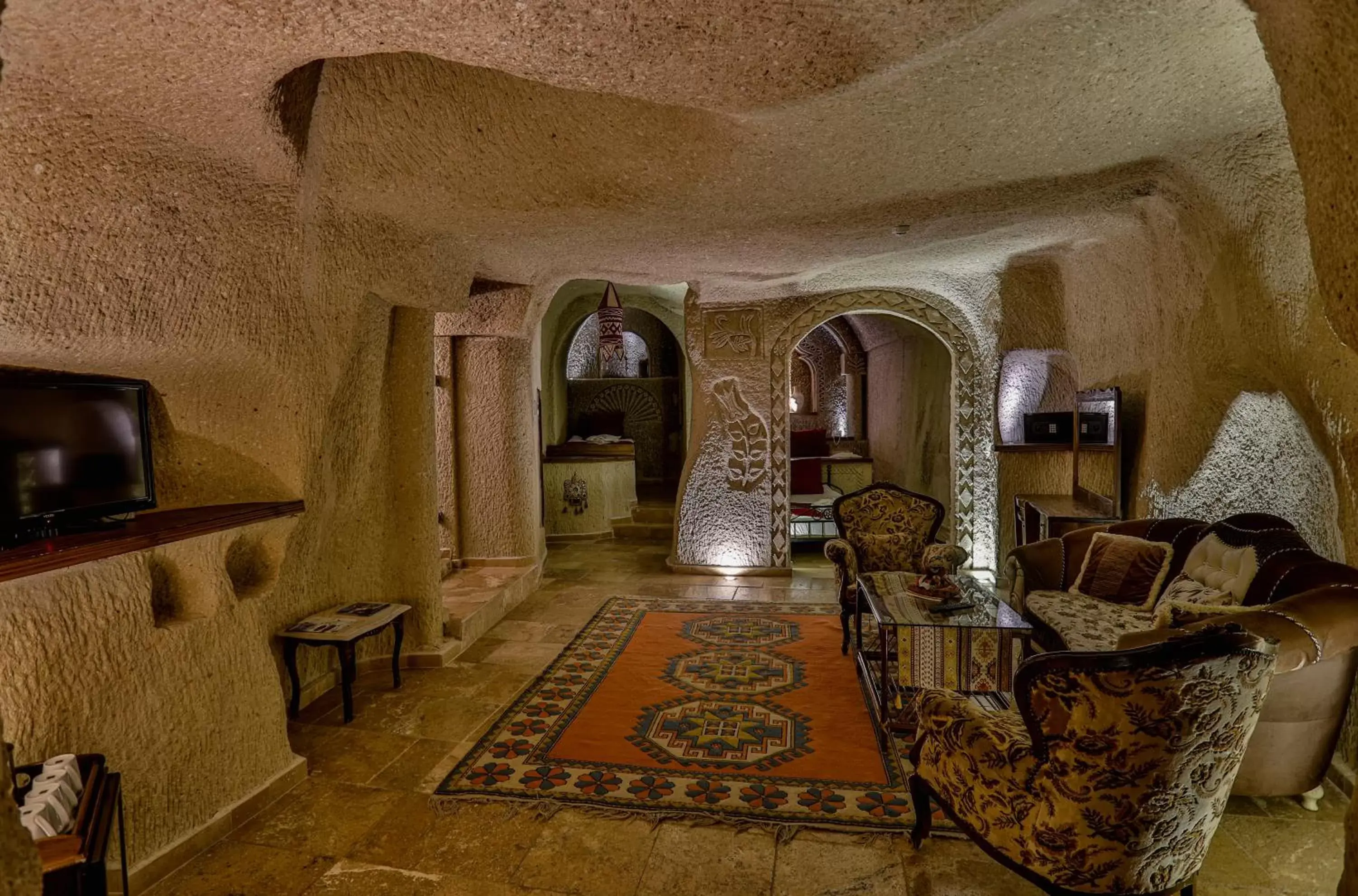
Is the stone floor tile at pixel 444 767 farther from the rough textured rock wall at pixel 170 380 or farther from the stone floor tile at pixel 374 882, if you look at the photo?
the rough textured rock wall at pixel 170 380

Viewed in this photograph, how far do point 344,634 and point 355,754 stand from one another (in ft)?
1.91

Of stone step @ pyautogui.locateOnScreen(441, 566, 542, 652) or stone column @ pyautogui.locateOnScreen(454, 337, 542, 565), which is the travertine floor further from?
stone column @ pyautogui.locateOnScreen(454, 337, 542, 565)

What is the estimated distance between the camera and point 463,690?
3.93 m

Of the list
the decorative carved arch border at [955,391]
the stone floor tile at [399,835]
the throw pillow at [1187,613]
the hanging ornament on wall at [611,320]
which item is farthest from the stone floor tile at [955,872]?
the hanging ornament on wall at [611,320]

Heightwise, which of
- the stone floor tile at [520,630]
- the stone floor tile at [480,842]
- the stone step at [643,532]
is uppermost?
the stone step at [643,532]

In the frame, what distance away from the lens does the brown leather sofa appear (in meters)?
2.16

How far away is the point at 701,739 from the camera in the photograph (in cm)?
325

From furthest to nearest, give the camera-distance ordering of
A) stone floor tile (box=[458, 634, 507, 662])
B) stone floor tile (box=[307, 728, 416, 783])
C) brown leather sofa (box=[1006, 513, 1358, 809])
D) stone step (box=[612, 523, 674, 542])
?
stone step (box=[612, 523, 674, 542]) → stone floor tile (box=[458, 634, 507, 662]) → stone floor tile (box=[307, 728, 416, 783]) → brown leather sofa (box=[1006, 513, 1358, 809])

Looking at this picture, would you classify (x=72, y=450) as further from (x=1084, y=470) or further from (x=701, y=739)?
(x=1084, y=470)

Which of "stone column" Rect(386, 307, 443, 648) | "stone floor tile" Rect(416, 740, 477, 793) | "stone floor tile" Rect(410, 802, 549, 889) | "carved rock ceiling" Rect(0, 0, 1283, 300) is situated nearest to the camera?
"carved rock ceiling" Rect(0, 0, 1283, 300)

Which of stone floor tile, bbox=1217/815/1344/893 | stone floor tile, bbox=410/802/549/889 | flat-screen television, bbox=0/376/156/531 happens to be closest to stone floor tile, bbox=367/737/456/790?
stone floor tile, bbox=410/802/549/889

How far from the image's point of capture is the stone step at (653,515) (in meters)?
8.95

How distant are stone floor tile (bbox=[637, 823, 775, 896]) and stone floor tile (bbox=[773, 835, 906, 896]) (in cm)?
6

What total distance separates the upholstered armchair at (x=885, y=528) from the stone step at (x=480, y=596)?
8.38ft
